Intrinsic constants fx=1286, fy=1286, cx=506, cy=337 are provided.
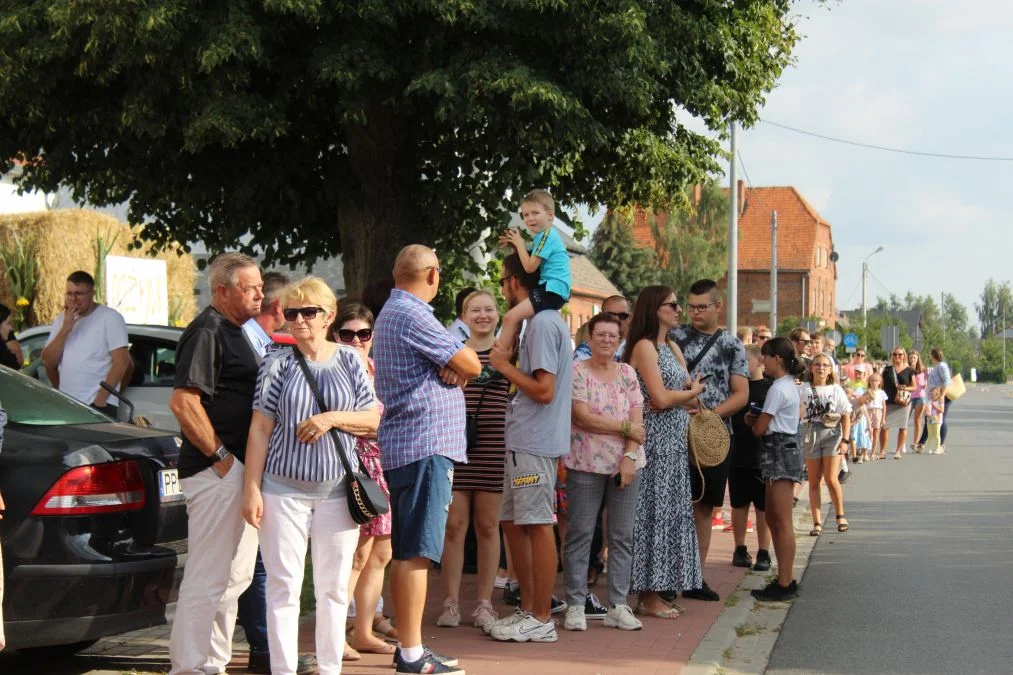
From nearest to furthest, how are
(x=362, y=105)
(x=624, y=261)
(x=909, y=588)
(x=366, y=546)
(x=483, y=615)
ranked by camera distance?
1. (x=366, y=546)
2. (x=483, y=615)
3. (x=909, y=588)
4. (x=362, y=105)
5. (x=624, y=261)

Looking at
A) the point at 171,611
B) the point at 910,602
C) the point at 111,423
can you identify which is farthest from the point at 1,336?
the point at 910,602

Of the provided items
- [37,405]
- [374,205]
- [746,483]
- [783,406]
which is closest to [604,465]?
[783,406]

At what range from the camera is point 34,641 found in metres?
5.46

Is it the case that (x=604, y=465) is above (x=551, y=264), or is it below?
below

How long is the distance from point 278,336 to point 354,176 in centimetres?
784

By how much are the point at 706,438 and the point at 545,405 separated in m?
1.91

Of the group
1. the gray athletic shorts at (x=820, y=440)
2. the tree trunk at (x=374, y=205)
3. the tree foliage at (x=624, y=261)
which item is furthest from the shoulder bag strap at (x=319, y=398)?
the tree foliage at (x=624, y=261)

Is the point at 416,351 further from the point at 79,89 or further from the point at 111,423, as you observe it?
the point at 79,89

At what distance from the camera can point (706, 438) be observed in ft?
28.1

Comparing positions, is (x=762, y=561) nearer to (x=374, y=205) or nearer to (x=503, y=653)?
(x=503, y=653)

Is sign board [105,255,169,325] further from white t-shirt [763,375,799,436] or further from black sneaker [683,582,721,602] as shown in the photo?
black sneaker [683,582,721,602]

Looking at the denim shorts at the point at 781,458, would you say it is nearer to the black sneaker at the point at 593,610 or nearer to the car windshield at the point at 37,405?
the black sneaker at the point at 593,610

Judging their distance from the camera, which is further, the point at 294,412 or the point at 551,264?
the point at 551,264

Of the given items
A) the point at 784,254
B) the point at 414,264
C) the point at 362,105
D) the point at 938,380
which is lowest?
the point at 938,380
